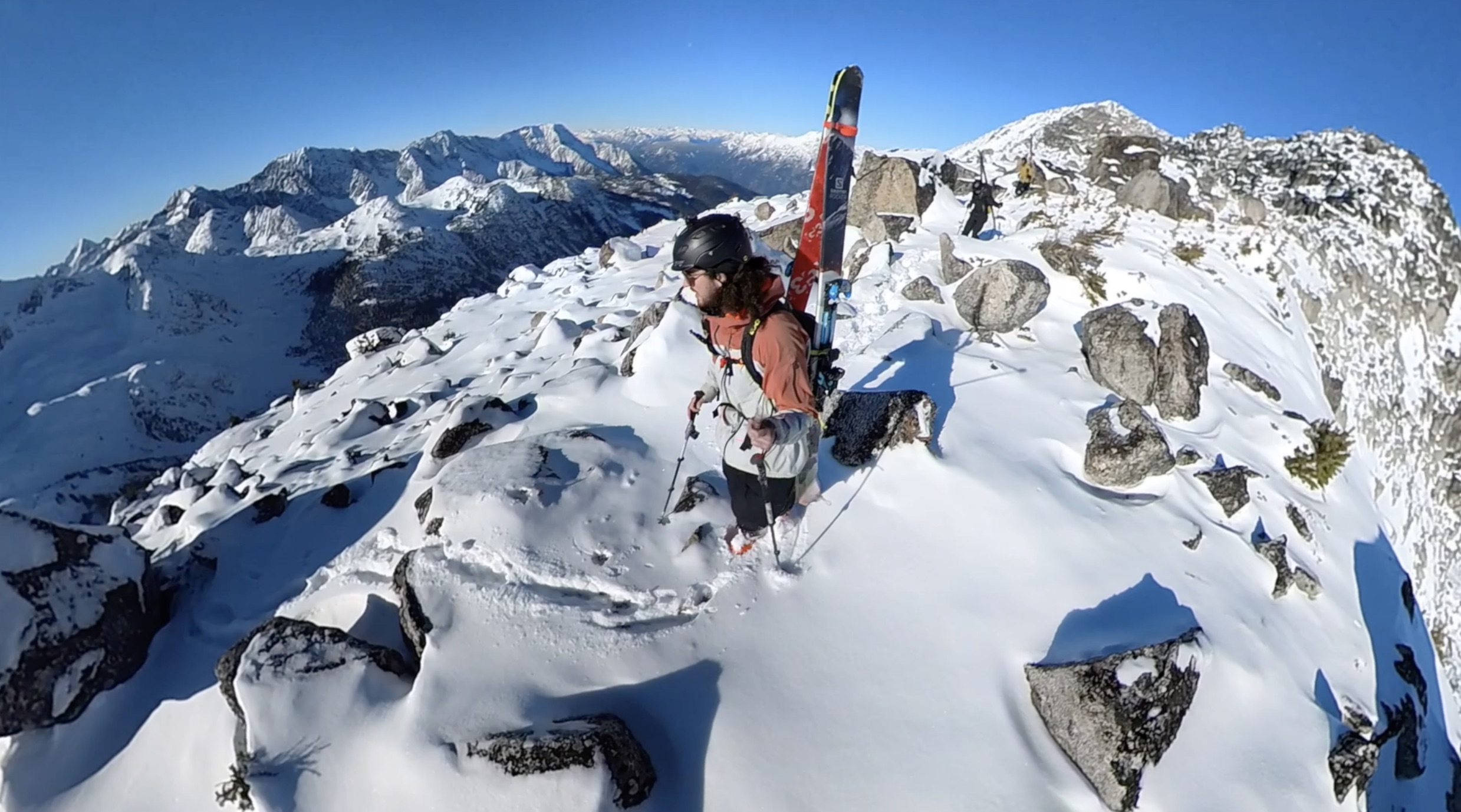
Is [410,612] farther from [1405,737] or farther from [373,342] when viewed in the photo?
[373,342]

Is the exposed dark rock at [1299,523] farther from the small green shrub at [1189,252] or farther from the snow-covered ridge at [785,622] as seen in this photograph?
the small green shrub at [1189,252]

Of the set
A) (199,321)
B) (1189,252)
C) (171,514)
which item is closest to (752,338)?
(171,514)

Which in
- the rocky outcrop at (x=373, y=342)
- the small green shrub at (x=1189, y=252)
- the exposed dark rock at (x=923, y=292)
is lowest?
the rocky outcrop at (x=373, y=342)

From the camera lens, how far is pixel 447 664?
505 centimetres

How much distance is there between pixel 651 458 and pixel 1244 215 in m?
25.6

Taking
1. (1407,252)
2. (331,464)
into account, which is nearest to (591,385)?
(331,464)

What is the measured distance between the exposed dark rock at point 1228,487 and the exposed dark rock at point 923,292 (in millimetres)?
5479

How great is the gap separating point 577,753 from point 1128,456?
7519 mm

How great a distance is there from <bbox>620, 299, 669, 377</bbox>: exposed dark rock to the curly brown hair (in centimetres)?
571

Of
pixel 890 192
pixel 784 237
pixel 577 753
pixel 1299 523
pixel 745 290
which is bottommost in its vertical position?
pixel 1299 523

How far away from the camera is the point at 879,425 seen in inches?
306

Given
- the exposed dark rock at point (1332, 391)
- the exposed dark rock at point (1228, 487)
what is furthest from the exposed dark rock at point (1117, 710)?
the exposed dark rock at point (1332, 391)

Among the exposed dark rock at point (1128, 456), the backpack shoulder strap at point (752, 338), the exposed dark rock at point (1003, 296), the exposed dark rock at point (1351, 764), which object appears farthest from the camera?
the exposed dark rock at point (1003, 296)

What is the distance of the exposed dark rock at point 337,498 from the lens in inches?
327
